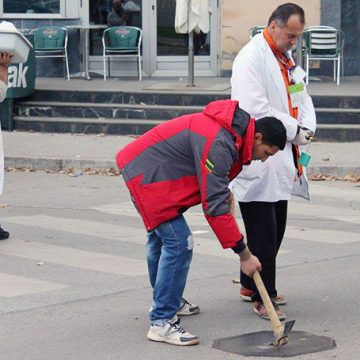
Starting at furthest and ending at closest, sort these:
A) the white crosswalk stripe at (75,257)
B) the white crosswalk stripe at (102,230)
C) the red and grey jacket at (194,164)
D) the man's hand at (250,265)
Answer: the white crosswalk stripe at (102,230) → the white crosswalk stripe at (75,257) → the man's hand at (250,265) → the red and grey jacket at (194,164)

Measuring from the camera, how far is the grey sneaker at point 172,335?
21.7 feet

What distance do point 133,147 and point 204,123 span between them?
49 centimetres

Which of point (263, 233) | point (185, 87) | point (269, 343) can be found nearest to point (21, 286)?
point (263, 233)

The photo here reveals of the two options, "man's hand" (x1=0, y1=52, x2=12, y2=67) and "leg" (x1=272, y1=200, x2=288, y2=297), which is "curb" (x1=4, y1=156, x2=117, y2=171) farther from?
"leg" (x1=272, y1=200, x2=288, y2=297)

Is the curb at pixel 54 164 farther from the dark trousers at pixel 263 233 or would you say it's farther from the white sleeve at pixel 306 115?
the dark trousers at pixel 263 233

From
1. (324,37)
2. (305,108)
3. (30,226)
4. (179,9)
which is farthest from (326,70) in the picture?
(305,108)

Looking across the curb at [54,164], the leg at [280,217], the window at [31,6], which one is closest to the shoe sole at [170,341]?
the leg at [280,217]

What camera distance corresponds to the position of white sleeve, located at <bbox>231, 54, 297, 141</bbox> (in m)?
7.13

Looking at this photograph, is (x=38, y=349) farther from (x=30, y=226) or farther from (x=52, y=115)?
(x=52, y=115)

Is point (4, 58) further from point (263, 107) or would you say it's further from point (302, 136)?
point (302, 136)

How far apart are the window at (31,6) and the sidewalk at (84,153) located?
4.27m

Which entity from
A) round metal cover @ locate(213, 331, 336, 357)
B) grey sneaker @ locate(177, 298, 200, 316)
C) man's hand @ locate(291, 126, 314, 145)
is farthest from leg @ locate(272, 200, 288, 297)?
round metal cover @ locate(213, 331, 336, 357)

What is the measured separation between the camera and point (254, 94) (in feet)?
23.4

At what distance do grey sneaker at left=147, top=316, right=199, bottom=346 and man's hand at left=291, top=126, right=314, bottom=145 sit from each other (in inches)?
57.9
